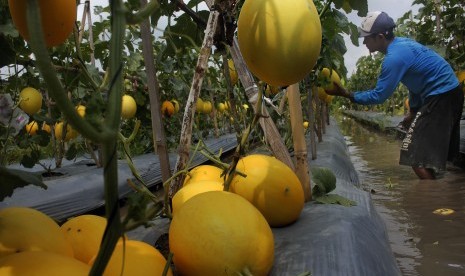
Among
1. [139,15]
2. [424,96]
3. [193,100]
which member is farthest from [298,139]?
[424,96]

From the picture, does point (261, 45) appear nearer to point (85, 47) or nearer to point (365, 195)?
point (365, 195)

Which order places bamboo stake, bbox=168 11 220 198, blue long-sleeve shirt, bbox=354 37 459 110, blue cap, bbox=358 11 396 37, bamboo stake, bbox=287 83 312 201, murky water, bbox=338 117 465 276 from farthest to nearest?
1. blue cap, bbox=358 11 396 37
2. blue long-sleeve shirt, bbox=354 37 459 110
3. murky water, bbox=338 117 465 276
4. bamboo stake, bbox=287 83 312 201
5. bamboo stake, bbox=168 11 220 198

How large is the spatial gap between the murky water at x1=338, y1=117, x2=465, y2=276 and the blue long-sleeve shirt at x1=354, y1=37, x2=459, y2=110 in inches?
35.9

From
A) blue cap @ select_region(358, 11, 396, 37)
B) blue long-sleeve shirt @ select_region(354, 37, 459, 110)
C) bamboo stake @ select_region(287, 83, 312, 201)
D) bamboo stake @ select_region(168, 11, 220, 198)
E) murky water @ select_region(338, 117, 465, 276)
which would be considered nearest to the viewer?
bamboo stake @ select_region(168, 11, 220, 198)

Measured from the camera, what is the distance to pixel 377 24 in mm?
4723

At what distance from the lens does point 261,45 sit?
911mm

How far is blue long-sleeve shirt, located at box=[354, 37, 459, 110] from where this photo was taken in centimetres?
434

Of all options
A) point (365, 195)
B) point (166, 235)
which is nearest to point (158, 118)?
point (166, 235)

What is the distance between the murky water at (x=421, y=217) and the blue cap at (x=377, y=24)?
1.58 m

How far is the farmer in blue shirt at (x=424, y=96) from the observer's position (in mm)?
4355

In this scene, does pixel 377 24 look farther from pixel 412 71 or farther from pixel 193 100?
pixel 193 100

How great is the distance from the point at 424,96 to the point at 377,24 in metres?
0.89

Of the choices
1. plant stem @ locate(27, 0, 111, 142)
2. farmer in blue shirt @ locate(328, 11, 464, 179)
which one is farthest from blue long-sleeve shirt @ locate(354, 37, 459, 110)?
plant stem @ locate(27, 0, 111, 142)

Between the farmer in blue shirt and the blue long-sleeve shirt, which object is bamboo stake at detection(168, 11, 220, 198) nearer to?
the farmer in blue shirt
